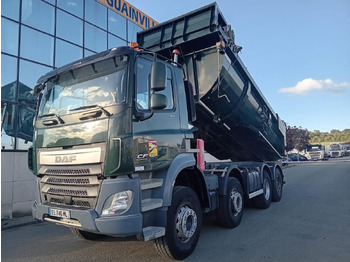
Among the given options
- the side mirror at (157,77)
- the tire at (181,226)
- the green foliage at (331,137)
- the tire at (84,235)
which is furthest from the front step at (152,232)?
the green foliage at (331,137)

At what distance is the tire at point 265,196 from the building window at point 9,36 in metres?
8.99

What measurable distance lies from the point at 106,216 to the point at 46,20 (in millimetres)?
10101

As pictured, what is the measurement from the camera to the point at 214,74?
5.37m

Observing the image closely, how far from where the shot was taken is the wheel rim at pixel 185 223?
4051mm

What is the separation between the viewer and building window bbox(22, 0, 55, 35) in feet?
33.7

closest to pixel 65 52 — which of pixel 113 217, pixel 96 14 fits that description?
pixel 96 14

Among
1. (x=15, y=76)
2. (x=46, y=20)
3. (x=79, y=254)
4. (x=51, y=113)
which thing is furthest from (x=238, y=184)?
(x=46, y=20)

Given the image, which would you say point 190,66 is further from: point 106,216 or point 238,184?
point 106,216

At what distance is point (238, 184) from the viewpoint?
5.98 metres

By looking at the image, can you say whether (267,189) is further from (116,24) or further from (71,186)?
(116,24)

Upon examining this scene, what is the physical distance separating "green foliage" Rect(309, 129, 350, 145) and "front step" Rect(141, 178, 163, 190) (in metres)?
68.2

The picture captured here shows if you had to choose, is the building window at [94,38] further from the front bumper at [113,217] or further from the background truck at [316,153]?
the background truck at [316,153]

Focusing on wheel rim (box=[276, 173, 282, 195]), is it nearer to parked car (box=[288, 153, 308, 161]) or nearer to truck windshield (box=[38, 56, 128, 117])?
truck windshield (box=[38, 56, 128, 117])

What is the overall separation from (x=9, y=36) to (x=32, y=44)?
808 millimetres
